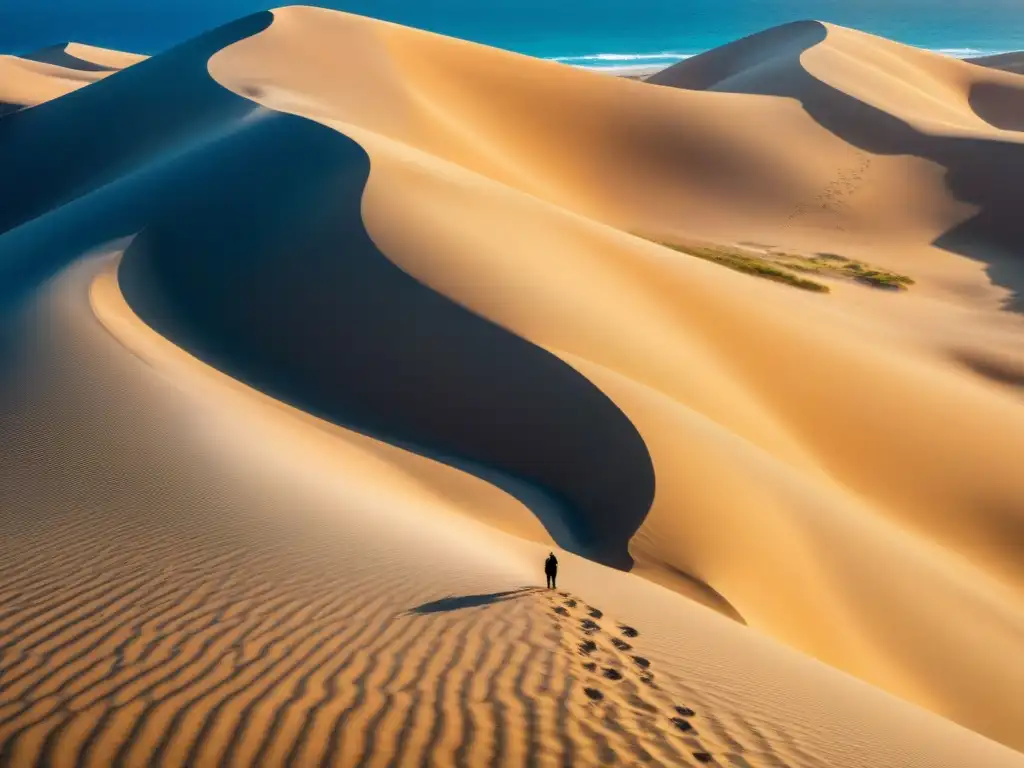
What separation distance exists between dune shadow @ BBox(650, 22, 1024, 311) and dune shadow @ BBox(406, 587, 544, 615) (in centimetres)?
1839

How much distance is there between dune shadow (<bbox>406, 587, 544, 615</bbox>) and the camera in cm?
531

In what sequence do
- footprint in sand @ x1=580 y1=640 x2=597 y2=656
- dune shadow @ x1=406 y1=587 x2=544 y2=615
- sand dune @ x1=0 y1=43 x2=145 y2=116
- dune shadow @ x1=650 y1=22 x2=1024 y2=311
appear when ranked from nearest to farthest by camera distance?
1. footprint in sand @ x1=580 y1=640 x2=597 y2=656
2. dune shadow @ x1=406 y1=587 x2=544 y2=615
3. dune shadow @ x1=650 y1=22 x2=1024 y2=311
4. sand dune @ x1=0 y1=43 x2=145 y2=116

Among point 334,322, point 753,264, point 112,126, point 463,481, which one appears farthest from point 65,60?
point 463,481

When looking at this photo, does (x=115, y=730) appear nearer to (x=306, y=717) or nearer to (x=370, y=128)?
(x=306, y=717)

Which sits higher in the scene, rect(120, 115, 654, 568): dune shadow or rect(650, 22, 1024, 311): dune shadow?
rect(650, 22, 1024, 311): dune shadow

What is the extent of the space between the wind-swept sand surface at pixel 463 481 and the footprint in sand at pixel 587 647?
0.13m

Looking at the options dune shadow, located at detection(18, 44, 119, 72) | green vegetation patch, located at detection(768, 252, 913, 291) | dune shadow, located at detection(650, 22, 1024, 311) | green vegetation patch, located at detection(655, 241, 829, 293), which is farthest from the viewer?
dune shadow, located at detection(18, 44, 119, 72)

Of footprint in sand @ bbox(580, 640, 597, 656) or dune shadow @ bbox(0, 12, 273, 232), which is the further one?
dune shadow @ bbox(0, 12, 273, 232)

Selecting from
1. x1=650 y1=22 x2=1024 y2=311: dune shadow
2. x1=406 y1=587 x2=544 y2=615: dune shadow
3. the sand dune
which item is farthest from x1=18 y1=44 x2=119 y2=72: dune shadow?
x1=406 y1=587 x2=544 y2=615: dune shadow

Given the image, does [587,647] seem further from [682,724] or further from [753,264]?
[753,264]

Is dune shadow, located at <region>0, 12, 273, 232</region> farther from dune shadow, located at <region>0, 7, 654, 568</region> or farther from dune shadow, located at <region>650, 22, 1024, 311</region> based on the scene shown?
dune shadow, located at <region>650, 22, 1024, 311</region>

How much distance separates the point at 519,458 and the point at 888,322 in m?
11.8

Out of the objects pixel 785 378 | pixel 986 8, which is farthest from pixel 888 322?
pixel 986 8

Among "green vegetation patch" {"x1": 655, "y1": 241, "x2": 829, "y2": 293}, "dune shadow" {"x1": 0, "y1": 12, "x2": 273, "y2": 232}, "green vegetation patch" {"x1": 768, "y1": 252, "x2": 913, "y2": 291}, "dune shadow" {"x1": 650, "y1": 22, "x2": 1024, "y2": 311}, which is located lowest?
"dune shadow" {"x1": 0, "y1": 12, "x2": 273, "y2": 232}
